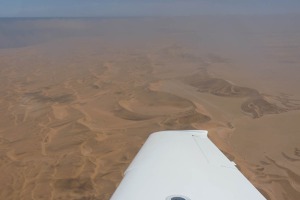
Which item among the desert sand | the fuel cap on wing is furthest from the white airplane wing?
the desert sand

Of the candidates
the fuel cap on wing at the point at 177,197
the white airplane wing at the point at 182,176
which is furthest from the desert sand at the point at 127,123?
the fuel cap on wing at the point at 177,197

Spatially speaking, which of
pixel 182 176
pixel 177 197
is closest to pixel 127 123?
pixel 182 176

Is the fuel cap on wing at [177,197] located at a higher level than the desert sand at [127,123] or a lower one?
higher

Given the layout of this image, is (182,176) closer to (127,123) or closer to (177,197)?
(177,197)

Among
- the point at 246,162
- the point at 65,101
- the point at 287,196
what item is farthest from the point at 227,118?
the point at 65,101

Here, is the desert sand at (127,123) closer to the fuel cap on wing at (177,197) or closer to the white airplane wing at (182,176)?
the white airplane wing at (182,176)

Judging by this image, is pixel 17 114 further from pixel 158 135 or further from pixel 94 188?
pixel 158 135

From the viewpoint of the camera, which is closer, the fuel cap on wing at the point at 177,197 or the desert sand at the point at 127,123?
the fuel cap on wing at the point at 177,197

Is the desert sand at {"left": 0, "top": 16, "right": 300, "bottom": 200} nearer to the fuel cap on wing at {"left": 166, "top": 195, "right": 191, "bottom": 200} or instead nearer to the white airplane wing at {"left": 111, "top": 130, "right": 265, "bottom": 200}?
the white airplane wing at {"left": 111, "top": 130, "right": 265, "bottom": 200}
